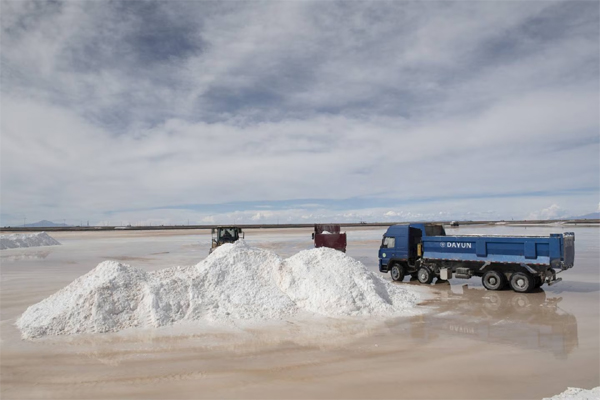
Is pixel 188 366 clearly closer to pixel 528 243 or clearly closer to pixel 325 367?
pixel 325 367

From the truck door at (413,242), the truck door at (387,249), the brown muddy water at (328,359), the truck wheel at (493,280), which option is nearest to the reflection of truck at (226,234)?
the truck door at (387,249)

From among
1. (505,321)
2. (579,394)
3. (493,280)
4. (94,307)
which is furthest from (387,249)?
(94,307)

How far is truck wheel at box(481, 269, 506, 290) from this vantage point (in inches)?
725

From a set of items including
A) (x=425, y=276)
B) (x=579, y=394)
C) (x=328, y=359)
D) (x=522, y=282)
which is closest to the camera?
(x=579, y=394)

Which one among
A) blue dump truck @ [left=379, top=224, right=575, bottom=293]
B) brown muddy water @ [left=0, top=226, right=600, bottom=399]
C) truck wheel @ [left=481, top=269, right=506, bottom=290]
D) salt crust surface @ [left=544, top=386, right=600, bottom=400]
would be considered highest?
blue dump truck @ [left=379, top=224, right=575, bottom=293]

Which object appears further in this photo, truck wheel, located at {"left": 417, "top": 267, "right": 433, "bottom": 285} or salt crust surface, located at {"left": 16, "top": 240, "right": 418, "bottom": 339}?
truck wheel, located at {"left": 417, "top": 267, "right": 433, "bottom": 285}

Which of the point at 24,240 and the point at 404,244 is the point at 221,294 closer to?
the point at 404,244

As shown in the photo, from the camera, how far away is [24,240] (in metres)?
51.2

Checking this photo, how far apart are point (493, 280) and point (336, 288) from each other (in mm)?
9036

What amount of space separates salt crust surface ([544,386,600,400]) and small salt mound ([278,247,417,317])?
6732 millimetres

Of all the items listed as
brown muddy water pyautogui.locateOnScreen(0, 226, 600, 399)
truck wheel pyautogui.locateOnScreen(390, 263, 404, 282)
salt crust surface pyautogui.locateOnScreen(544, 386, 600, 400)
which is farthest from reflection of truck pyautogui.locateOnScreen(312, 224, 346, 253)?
salt crust surface pyautogui.locateOnScreen(544, 386, 600, 400)

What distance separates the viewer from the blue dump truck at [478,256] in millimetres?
17625

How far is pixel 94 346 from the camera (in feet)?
35.1

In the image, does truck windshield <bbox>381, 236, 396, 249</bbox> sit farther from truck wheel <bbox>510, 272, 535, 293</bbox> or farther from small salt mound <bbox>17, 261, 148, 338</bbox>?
small salt mound <bbox>17, 261, 148, 338</bbox>
